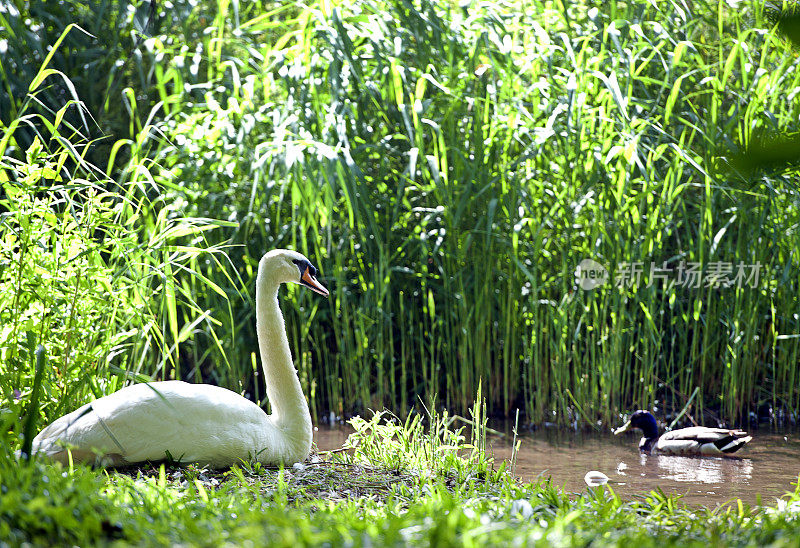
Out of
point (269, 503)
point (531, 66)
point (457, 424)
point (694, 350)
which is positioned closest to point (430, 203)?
point (531, 66)

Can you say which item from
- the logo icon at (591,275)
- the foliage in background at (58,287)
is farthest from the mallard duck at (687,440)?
the foliage in background at (58,287)

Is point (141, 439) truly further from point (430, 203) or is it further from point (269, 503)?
point (430, 203)

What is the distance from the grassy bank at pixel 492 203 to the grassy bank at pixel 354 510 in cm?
149

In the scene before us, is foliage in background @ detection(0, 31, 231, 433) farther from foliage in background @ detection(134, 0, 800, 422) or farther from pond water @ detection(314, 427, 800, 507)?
pond water @ detection(314, 427, 800, 507)

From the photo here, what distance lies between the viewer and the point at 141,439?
3.05 m

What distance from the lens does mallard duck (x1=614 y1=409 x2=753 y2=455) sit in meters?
4.55

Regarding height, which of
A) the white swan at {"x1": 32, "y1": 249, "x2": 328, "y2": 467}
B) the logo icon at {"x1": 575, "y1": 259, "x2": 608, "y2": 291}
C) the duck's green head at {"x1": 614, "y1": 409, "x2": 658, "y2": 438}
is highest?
the logo icon at {"x1": 575, "y1": 259, "x2": 608, "y2": 291}

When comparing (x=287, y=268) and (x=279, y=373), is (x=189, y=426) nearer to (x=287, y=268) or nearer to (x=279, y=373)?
(x=279, y=373)

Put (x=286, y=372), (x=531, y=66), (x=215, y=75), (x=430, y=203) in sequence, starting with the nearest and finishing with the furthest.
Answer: (x=286, y=372)
(x=531, y=66)
(x=430, y=203)
(x=215, y=75)

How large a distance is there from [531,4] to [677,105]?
118 centimetres

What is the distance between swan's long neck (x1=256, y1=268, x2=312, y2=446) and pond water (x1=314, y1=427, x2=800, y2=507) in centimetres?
104

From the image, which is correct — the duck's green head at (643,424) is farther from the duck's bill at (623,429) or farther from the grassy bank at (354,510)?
the grassy bank at (354,510)

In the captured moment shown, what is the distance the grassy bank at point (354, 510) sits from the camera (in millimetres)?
1809

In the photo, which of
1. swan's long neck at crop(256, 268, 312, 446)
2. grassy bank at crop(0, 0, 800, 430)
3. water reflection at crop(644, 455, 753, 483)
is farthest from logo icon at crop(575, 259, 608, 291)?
swan's long neck at crop(256, 268, 312, 446)
